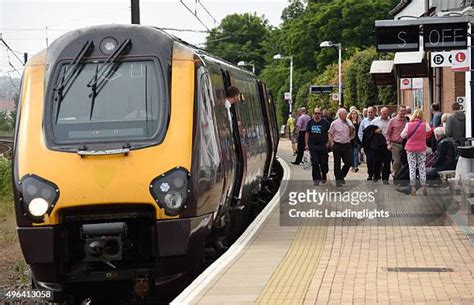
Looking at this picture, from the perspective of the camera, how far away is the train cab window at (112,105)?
1152 centimetres

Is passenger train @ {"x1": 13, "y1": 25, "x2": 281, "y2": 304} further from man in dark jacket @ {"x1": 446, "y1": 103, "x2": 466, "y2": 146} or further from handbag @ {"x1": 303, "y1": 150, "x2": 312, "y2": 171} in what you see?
handbag @ {"x1": 303, "y1": 150, "x2": 312, "y2": 171}

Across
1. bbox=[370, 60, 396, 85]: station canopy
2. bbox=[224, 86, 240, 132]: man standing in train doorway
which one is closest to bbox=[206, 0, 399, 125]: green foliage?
bbox=[370, 60, 396, 85]: station canopy

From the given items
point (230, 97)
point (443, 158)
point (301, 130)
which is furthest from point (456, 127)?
point (301, 130)

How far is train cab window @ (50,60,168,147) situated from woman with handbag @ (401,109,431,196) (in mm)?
8282

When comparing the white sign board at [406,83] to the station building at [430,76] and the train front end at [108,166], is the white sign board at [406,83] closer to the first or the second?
the station building at [430,76]

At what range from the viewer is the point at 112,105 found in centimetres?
1175

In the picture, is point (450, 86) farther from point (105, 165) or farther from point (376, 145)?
point (105, 165)

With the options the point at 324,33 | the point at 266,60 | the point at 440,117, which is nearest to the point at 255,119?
the point at 440,117

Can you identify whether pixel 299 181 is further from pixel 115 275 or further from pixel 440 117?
pixel 115 275

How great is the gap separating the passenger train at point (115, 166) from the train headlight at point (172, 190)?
0.03 feet

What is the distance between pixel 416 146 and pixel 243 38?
110 meters

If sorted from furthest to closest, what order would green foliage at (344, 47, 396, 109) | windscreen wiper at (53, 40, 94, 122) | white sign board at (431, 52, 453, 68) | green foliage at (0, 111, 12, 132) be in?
green foliage at (0, 111, 12, 132), green foliage at (344, 47, 396, 109), white sign board at (431, 52, 453, 68), windscreen wiper at (53, 40, 94, 122)

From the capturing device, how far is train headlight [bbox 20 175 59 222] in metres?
11.0

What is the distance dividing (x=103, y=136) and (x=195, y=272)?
1.76 meters
